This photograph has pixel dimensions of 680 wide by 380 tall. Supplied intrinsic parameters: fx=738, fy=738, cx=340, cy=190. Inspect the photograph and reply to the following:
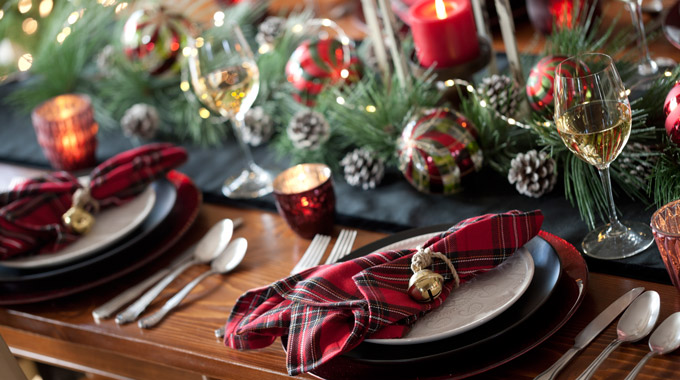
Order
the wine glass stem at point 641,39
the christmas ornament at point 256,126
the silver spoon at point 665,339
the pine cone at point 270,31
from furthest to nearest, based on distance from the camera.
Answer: the pine cone at point 270,31 → the christmas ornament at point 256,126 → the wine glass stem at point 641,39 → the silver spoon at point 665,339

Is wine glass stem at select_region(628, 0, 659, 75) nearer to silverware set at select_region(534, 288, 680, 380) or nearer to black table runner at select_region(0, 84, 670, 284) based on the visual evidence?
black table runner at select_region(0, 84, 670, 284)

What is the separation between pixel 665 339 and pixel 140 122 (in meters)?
0.91

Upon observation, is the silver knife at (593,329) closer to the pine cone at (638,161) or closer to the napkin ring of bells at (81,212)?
the pine cone at (638,161)

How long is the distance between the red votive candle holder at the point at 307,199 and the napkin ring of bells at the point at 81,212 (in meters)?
0.26

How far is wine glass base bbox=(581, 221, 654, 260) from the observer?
0.71 metres

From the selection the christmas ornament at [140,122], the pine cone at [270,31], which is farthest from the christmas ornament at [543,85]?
the christmas ornament at [140,122]

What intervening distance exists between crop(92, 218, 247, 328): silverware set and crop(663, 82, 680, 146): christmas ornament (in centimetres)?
48

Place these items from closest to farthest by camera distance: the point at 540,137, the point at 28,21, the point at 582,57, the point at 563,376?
A: the point at 563,376
the point at 582,57
the point at 540,137
the point at 28,21

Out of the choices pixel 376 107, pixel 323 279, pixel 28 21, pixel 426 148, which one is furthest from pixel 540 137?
pixel 28 21

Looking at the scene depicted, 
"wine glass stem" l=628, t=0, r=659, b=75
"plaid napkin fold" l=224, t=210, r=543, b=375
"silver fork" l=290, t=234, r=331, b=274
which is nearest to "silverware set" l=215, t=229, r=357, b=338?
"silver fork" l=290, t=234, r=331, b=274

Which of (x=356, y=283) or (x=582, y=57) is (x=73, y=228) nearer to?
(x=356, y=283)

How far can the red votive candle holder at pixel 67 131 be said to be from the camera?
1.16 meters

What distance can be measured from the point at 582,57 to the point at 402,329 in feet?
1.00

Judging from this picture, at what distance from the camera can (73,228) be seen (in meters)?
0.94
